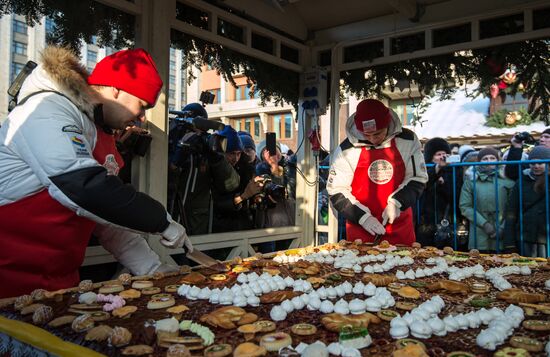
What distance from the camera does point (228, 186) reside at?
11.4ft

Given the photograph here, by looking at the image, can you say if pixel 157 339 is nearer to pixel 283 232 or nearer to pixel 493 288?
pixel 493 288

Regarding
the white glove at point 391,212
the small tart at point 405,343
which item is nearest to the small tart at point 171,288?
the small tart at point 405,343

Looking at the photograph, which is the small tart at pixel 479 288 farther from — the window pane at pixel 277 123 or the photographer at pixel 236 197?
the window pane at pixel 277 123

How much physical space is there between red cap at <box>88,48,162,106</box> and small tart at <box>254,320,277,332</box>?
105 centimetres

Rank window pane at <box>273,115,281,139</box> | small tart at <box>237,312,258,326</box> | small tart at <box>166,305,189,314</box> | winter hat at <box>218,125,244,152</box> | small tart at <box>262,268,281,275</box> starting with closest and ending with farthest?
small tart at <box>237,312,258,326</box>
small tart at <box>166,305,189,314</box>
small tart at <box>262,268,281,275</box>
winter hat at <box>218,125,244,152</box>
window pane at <box>273,115,281,139</box>

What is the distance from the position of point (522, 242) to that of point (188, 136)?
3310mm

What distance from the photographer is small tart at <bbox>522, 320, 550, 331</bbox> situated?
3.74 ft

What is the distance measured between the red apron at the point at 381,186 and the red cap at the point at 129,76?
1.90 m

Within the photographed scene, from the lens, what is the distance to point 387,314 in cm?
126

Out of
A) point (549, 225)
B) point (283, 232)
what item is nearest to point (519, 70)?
point (549, 225)

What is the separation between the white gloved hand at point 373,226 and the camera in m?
2.88

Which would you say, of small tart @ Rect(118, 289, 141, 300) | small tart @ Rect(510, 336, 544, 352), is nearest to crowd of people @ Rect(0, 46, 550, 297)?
small tart @ Rect(118, 289, 141, 300)

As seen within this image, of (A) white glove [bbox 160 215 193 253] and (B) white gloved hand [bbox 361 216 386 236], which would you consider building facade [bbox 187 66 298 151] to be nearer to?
(B) white gloved hand [bbox 361 216 386 236]

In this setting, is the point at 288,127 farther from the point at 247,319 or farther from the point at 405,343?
the point at 405,343
